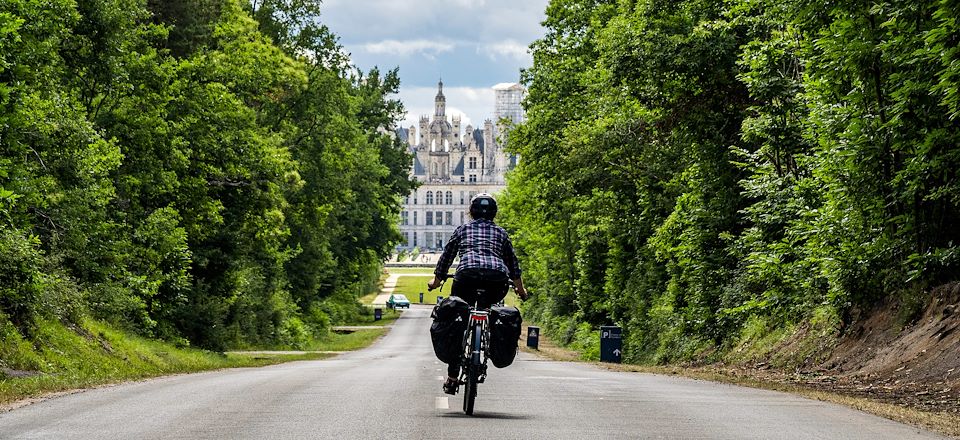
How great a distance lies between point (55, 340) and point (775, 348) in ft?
45.0

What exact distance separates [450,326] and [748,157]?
16.7 metres

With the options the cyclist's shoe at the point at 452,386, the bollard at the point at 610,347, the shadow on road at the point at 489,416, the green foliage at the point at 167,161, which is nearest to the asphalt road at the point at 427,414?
the shadow on road at the point at 489,416

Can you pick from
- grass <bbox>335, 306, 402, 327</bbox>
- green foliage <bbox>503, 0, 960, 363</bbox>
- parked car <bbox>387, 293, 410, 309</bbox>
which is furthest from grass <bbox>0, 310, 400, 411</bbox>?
parked car <bbox>387, 293, 410, 309</bbox>

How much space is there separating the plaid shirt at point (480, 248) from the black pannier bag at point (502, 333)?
37 cm

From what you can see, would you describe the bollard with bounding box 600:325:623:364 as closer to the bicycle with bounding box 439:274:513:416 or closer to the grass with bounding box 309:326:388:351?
the grass with bounding box 309:326:388:351

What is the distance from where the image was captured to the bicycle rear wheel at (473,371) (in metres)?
10.7

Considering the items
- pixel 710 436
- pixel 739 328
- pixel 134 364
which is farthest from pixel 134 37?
pixel 710 436

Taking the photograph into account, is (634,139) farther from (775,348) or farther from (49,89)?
(49,89)

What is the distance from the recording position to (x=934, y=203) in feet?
Result: 59.0

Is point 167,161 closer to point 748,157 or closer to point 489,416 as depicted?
point 748,157

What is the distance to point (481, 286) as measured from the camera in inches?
433

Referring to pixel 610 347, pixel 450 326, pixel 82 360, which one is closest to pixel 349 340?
pixel 610 347

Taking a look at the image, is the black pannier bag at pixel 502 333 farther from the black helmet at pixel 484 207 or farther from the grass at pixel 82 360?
the grass at pixel 82 360

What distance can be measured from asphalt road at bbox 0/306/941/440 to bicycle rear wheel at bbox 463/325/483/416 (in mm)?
139
